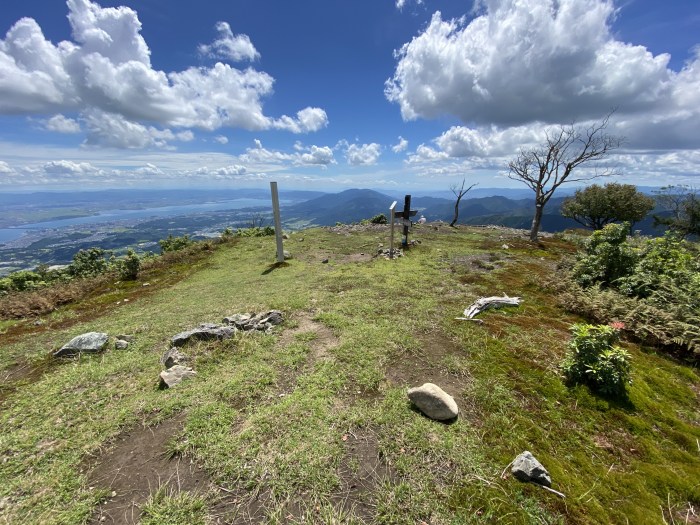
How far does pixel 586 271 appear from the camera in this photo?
10.9 meters

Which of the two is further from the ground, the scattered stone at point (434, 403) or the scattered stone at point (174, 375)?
the scattered stone at point (434, 403)

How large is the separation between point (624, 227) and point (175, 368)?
1509cm

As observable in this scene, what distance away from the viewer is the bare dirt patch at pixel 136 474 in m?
3.57

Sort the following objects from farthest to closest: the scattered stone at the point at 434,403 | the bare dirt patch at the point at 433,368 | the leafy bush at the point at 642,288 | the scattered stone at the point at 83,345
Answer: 1. the scattered stone at the point at 83,345
2. the leafy bush at the point at 642,288
3. the bare dirt patch at the point at 433,368
4. the scattered stone at the point at 434,403

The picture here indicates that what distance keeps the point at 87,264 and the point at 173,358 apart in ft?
56.6

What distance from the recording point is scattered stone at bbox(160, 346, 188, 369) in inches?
256

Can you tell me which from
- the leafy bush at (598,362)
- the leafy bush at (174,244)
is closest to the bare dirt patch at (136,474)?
the leafy bush at (598,362)

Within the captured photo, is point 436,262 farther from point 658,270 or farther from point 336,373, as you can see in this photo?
point 336,373

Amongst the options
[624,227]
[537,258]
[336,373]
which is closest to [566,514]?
[336,373]

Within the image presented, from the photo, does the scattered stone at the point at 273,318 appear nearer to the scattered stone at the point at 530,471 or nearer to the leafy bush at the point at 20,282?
the scattered stone at the point at 530,471

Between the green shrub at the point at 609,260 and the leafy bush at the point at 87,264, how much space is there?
1004 inches

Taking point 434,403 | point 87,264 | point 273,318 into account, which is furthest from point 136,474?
point 87,264

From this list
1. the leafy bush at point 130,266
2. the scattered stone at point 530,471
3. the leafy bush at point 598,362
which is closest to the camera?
the scattered stone at point 530,471

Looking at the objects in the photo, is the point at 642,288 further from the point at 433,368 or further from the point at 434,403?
the point at 434,403
